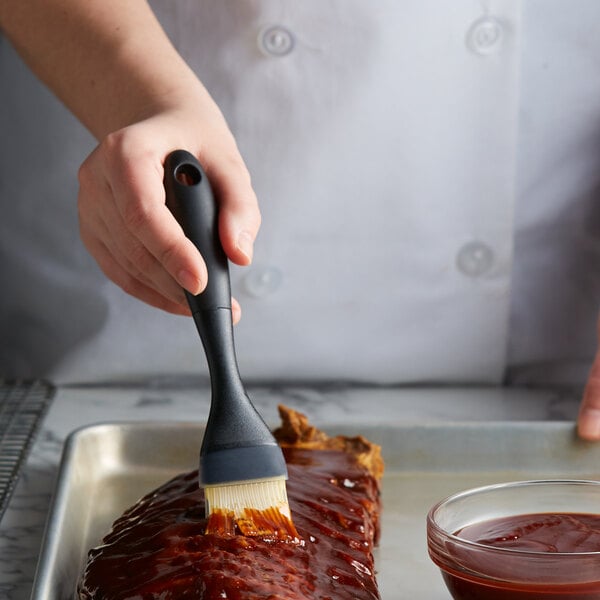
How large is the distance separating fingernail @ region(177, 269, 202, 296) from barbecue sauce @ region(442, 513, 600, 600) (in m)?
0.52

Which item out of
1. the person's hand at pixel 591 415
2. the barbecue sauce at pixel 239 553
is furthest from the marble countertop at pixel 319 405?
the barbecue sauce at pixel 239 553

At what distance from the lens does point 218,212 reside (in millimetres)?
1653

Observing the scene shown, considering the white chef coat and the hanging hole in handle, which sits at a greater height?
the white chef coat

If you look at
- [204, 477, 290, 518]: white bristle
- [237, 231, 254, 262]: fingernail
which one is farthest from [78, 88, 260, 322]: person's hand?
[204, 477, 290, 518]: white bristle

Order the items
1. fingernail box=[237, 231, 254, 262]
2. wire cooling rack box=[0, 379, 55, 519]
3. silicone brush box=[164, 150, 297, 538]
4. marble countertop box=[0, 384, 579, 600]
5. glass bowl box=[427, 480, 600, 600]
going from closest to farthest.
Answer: glass bowl box=[427, 480, 600, 600] < silicone brush box=[164, 150, 297, 538] < fingernail box=[237, 231, 254, 262] < wire cooling rack box=[0, 379, 55, 519] < marble countertop box=[0, 384, 579, 600]

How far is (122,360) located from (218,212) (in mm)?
1074

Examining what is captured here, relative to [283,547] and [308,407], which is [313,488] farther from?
[308,407]

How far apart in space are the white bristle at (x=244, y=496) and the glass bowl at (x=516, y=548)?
23cm

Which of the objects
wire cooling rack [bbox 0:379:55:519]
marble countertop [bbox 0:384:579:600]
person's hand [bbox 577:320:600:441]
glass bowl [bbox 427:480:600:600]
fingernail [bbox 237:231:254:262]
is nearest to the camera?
glass bowl [bbox 427:480:600:600]

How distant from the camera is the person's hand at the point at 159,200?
156 cm

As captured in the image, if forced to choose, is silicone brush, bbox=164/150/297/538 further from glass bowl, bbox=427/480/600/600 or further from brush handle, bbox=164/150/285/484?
glass bowl, bbox=427/480/600/600

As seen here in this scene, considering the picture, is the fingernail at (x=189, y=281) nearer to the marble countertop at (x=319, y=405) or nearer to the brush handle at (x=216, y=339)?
the brush handle at (x=216, y=339)

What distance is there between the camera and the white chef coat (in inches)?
96.7

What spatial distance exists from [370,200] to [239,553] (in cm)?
129
